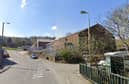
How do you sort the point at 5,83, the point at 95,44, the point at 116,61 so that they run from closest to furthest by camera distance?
1. the point at 116,61
2. the point at 5,83
3. the point at 95,44

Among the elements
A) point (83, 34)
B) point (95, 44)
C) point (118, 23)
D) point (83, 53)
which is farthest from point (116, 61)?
point (83, 34)

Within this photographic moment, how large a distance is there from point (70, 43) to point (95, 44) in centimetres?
3399

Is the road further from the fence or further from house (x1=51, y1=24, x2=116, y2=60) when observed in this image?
house (x1=51, y1=24, x2=116, y2=60)

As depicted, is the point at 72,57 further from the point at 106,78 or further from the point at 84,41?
the point at 106,78

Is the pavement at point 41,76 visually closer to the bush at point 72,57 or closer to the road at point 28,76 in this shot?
the road at point 28,76

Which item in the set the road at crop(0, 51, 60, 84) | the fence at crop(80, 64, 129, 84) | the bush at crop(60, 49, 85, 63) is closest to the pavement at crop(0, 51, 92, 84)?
the road at crop(0, 51, 60, 84)

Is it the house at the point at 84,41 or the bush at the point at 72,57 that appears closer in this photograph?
the house at the point at 84,41

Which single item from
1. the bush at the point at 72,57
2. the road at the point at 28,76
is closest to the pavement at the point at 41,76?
the road at the point at 28,76

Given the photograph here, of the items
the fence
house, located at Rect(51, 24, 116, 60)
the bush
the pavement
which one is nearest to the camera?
the fence

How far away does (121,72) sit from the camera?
14.9m

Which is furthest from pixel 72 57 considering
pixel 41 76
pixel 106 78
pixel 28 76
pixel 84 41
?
pixel 106 78

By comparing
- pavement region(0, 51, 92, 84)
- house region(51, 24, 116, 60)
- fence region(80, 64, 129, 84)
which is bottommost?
pavement region(0, 51, 92, 84)

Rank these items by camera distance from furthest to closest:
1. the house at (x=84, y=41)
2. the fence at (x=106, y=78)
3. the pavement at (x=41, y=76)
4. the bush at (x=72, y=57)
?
the bush at (x=72, y=57) < the house at (x=84, y=41) < the pavement at (x=41, y=76) < the fence at (x=106, y=78)

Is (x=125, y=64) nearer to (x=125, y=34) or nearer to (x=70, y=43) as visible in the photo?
(x=125, y=34)
